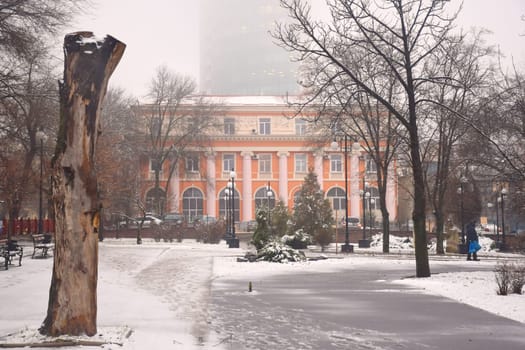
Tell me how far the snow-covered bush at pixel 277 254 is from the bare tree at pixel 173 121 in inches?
1163

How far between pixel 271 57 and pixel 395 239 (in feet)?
261

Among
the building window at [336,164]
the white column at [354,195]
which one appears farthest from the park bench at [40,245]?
the building window at [336,164]

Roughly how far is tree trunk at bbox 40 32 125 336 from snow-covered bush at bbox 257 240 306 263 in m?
14.5

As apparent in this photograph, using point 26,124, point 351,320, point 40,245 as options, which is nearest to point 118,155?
point 26,124

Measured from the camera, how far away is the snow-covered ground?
8117 millimetres

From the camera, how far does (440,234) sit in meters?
31.0

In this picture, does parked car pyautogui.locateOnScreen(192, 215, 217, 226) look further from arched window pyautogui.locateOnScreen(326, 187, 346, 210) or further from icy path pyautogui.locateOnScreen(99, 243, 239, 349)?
icy path pyautogui.locateOnScreen(99, 243, 239, 349)

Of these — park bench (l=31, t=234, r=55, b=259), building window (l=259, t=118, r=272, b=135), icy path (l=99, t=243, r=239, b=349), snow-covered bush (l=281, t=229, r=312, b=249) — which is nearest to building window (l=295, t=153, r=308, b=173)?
building window (l=259, t=118, r=272, b=135)

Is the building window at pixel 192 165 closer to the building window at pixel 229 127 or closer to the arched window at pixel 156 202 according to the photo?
the arched window at pixel 156 202

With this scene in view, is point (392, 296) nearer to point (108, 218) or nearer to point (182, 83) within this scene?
point (108, 218)

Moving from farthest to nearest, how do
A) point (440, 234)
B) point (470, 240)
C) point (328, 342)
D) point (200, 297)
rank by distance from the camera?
point (440, 234), point (470, 240), point (200, 297), point (328, 342)

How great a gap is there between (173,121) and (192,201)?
10.9 m

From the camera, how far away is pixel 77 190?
24.6 feet

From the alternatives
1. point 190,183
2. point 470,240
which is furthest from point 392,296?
point 190,183
